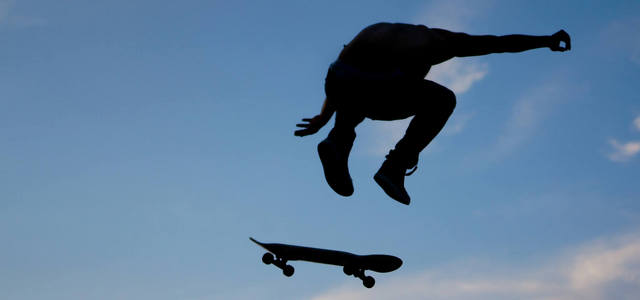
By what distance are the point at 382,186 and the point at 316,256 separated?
99 centimetres

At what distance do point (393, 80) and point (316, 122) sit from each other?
1.12 m

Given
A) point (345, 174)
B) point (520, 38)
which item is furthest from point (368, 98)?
point (520, 38)

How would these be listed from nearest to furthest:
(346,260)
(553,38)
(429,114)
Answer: (553,38), (429,114), (346,260)

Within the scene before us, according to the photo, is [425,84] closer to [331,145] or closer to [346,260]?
[331,145]

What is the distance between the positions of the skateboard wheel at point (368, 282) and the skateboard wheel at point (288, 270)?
905mm

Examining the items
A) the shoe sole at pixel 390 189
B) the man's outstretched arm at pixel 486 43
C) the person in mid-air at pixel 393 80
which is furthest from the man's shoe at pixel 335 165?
the man's outstretched arm at pixel 486 43

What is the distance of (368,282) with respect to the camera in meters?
8.13

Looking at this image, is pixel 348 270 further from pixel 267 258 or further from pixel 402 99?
pixel 402 99

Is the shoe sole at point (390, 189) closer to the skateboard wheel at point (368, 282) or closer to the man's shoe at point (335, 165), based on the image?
the man's shoe at point (335, 165)

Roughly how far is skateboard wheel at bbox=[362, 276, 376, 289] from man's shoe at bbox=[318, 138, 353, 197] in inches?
47.5

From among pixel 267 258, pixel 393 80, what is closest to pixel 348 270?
pixel 267 258

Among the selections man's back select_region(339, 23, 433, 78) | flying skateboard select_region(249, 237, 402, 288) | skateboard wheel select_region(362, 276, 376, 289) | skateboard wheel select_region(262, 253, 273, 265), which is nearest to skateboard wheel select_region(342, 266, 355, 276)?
flying skateboard select_region(249, 237, 402, 288)

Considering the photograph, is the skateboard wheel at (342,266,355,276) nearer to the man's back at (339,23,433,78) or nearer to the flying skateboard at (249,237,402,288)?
the flying skateboard at (249,237,402,288)

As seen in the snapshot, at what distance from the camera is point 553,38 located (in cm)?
679
